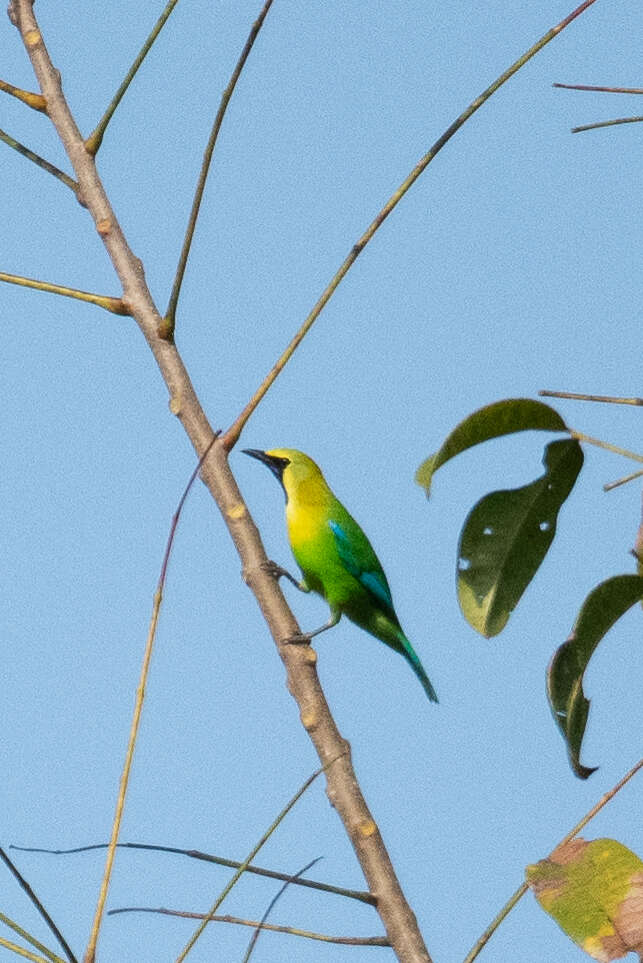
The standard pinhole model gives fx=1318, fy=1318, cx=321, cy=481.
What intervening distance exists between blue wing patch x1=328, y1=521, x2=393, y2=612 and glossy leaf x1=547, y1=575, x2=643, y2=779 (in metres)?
3.13

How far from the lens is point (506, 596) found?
1914mm

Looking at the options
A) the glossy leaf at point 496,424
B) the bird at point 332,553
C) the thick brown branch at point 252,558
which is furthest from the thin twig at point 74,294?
the bird at point 332,553

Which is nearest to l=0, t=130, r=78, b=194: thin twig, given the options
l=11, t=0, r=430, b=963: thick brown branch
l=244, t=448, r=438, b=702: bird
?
l=11, t=0, r=430, b=963: thick brown branch

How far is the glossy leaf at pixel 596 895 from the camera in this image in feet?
5.20

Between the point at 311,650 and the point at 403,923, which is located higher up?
the point at 311,650

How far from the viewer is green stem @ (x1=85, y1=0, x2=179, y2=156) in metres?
1.80

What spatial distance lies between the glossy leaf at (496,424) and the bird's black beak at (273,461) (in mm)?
3299

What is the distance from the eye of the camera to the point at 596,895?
1625mm

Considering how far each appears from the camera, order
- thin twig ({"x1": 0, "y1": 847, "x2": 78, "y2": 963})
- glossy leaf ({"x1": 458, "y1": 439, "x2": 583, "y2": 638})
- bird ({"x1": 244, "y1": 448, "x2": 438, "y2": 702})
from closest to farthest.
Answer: thin twig ({"x1": 0, "y1": 847, "x2": 78, "y2": 963}) → glossy leaf ({"x1": 458, "y1": 439, "x2": 583, "y2": 638}) → bird ({"x1": 244, "y1": 448, "x2": 438, "y2": 702})

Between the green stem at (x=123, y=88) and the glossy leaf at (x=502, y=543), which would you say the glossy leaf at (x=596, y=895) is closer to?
the glossy leaf at (x=502, y=543)

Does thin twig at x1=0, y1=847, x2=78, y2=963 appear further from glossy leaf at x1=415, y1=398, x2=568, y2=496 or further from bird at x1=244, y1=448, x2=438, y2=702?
bird at x1=244, y1=448, x2=438, y2=702

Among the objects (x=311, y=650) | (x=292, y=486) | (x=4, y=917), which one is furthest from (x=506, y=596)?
(x=292, y=486)

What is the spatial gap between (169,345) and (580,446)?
592mm

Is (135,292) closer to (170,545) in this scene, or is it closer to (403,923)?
(170,545)
